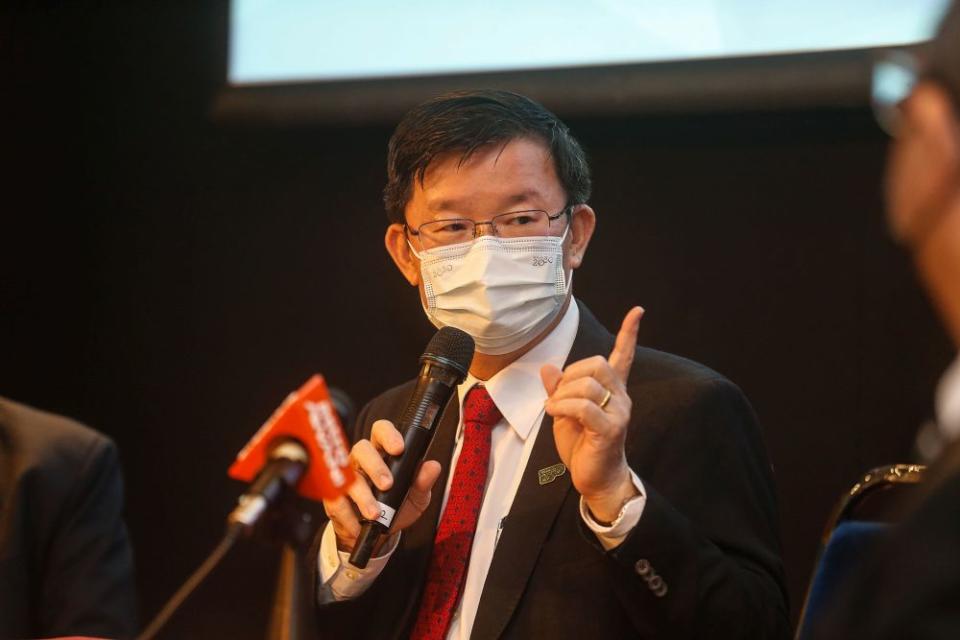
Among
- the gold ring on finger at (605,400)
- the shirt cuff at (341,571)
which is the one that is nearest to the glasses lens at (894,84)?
the gold ring on finger at (605,400)

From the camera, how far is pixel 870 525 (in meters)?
1.67

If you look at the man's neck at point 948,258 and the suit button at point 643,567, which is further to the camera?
the suit button at point 643,567

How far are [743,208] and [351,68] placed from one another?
1202 millimetres

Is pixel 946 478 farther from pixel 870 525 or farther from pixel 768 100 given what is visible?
pixel 768 100

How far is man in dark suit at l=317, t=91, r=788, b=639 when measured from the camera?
1694mm

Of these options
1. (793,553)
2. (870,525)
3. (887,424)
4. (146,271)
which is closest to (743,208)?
(887,424)

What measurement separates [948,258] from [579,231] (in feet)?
4.09

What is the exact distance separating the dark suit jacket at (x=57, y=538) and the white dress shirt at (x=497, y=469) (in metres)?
0.40

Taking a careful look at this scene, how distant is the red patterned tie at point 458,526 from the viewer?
1899 mm

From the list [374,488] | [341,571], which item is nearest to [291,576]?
[374,488]

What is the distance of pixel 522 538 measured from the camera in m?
1.88

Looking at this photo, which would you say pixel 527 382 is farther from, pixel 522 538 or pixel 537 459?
pixel 522 538

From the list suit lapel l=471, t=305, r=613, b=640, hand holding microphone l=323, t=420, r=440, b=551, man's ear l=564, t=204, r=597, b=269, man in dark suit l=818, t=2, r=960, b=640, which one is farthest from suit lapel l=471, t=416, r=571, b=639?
man in dark suit l=818, t=2, r=960, b=640

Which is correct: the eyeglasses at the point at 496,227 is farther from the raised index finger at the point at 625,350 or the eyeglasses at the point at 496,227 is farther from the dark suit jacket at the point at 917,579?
the dark suit jacket at the point at 917,579
